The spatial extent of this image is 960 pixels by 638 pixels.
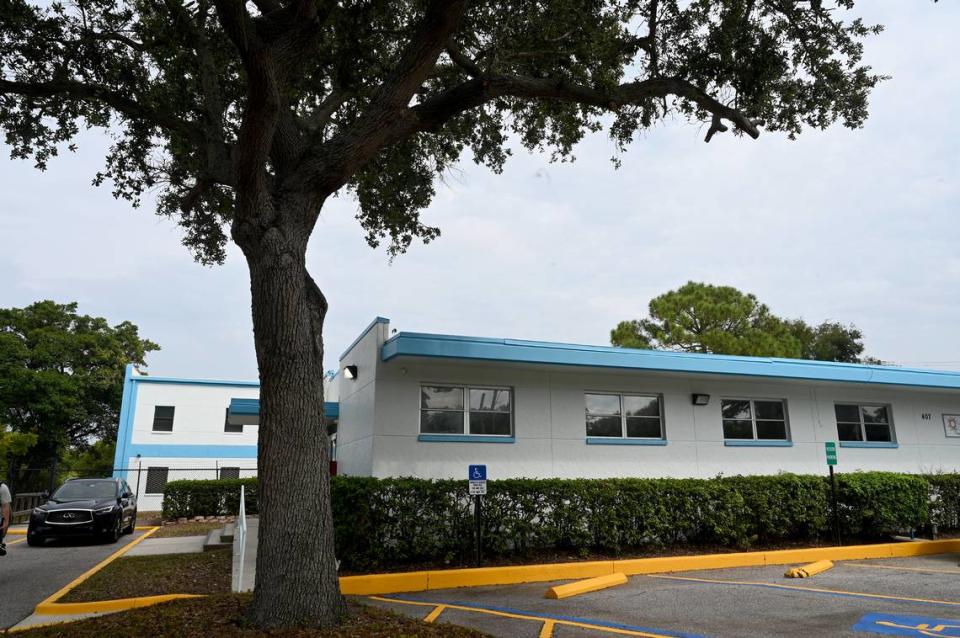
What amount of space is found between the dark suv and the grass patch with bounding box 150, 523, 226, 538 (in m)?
1.12

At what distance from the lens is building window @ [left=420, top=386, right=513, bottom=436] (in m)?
12.2

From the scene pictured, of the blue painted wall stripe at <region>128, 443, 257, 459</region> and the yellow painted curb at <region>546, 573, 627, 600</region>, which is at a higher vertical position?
the blue painted wall stripe at <region>128, 443, 257, 459</region>

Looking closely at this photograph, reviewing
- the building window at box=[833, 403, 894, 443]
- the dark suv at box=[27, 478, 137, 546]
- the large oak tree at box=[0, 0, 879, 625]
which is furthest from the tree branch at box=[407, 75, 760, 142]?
the dark suv at box=[27, 478, 137, 546]

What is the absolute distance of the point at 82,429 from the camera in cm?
3603

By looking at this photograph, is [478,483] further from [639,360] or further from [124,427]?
[124,427]

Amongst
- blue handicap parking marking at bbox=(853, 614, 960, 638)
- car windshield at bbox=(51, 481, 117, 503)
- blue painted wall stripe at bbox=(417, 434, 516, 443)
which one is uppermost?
blue painted wall stripe at bbox=(417, 434, 516, 443)

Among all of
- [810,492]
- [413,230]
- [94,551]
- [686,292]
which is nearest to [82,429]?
[94,551]

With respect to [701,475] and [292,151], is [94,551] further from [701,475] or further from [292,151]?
[701,475]

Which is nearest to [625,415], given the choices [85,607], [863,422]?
[863,422]

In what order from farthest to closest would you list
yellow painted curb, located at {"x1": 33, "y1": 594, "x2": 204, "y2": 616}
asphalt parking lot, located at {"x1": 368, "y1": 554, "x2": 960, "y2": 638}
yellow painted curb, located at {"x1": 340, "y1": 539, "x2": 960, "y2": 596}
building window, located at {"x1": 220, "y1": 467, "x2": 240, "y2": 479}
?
building window, located at {"x1": 220, "y1": 467, "x2": 240, "y2": 479} → yellow painted curb, located at {"x1": 340, "y1": 539, "x2": 960, "y2": 596} → yellow painted curb, located at {"x1": 33, "y1": 594, "x2": 204, "y2": 616} → asphalt parking lot, located at {"x1": 368, "y1": 554, "x2": 960, "y2": 638}

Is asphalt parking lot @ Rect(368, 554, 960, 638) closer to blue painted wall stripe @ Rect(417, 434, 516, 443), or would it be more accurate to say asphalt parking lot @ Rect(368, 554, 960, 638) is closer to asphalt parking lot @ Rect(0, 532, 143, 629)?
blue painted wall stripe @ Rect(417, 434, 516, 443)

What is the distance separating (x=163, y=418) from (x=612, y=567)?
25.2 metres

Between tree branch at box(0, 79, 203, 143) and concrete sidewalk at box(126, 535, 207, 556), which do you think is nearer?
tree branch at box(0, 79, 203, 143)

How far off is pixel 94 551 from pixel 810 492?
48.6ft
